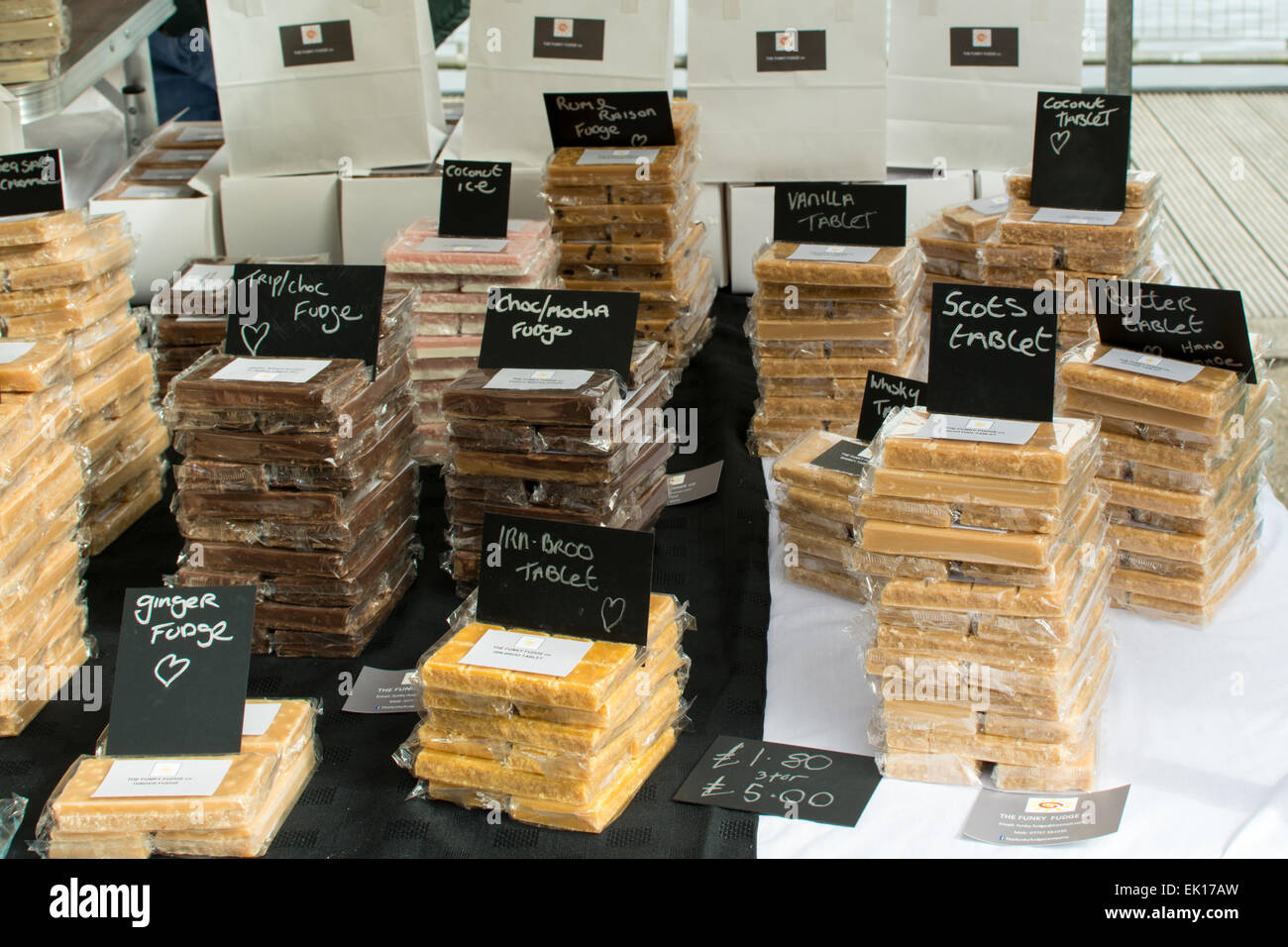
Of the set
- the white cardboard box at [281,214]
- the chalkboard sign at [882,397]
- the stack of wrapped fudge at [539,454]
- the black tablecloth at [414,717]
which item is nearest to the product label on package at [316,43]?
the white cardboard box at [281,214]

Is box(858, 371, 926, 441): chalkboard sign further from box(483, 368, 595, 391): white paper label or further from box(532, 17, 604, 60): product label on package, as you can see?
box(532, 17, 604, 60): product label on package

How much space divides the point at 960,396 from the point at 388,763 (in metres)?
1.41

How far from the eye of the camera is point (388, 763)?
279 centimetres

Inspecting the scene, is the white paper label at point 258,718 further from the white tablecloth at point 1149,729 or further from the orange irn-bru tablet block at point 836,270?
the orange irn-bru tablet block at point 836,270

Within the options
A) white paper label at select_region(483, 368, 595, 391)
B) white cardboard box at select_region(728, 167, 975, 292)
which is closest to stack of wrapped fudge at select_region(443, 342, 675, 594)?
white paper label at select_region(483, 368, 595, 391)

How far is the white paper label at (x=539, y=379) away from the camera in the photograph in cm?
322

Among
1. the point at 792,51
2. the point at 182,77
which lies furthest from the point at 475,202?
the point at 182,77

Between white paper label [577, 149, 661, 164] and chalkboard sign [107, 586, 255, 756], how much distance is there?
7.57 ft

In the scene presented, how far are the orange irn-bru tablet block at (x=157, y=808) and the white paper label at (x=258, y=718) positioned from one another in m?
0.14

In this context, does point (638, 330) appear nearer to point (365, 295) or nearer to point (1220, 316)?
point (365, 295)

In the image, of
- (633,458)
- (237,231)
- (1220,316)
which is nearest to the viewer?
(1220,316)

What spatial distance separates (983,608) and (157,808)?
5.25ft
